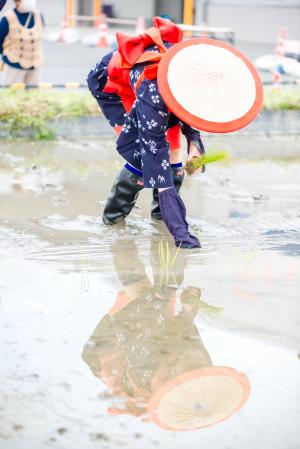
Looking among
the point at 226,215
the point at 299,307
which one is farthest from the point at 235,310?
the point at 226,215

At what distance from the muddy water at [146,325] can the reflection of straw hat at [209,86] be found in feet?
2.64

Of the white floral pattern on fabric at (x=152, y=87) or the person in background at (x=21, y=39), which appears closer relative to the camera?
the white floral pattern on fabric at (x=152, y=87)

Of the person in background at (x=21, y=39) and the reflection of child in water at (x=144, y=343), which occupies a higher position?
the reflection of child in water at (x=144, y=343)

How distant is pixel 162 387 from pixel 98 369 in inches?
11.3

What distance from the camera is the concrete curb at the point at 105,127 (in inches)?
354

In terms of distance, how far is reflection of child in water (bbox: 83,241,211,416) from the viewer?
3.49m

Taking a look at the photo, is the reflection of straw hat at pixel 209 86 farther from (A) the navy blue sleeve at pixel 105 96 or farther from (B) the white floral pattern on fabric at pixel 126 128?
(A) the navy blue sleeve at pixel 105 96

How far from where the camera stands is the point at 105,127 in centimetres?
921

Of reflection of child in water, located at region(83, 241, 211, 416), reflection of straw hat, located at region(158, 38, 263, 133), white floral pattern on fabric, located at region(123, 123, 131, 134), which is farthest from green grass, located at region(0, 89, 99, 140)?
reflection of child in water, located at region(83, 241, 211, 416)

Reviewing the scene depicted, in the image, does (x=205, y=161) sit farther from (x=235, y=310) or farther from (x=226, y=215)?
(x=235, y=310)

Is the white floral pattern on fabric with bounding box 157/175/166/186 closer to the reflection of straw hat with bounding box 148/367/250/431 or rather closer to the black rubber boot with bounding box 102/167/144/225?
the black rubber boot with bounding box 102/167/144/225

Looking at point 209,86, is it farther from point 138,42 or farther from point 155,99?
point 138,42

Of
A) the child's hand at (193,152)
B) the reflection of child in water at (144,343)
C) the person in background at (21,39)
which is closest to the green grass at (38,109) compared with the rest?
the person in background at (21,39)

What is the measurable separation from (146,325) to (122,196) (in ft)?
6.34
